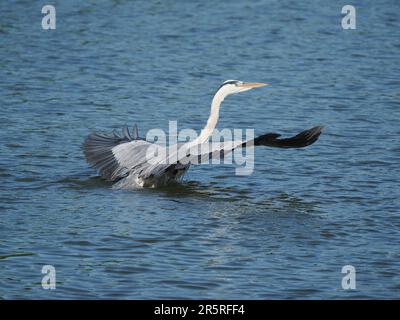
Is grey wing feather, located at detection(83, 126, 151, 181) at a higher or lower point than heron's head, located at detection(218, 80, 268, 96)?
lower

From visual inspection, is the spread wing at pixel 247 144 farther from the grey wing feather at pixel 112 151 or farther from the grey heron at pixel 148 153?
the grey wing feather at pixel 112 151

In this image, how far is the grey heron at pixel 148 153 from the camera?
1099cm

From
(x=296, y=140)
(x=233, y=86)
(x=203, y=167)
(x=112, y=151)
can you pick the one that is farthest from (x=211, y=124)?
(x=296, y=140)

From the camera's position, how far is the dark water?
9062mm

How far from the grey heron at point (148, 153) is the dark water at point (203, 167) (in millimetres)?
205

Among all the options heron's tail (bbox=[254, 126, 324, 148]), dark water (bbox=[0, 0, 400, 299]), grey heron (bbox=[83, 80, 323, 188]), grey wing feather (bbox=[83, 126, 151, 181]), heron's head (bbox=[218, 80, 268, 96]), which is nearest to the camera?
dark water (bbox=[0, 0, 400, 299])

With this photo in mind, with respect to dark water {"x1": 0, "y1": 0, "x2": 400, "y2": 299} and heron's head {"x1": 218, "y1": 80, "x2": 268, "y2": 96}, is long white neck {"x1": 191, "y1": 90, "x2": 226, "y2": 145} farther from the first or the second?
dark water {"x1": 0, "y1": 0, "x2": 400, "y2": 299}

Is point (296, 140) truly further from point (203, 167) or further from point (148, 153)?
point (203, 167)

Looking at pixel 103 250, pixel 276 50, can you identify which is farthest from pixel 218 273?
pixel 276 50

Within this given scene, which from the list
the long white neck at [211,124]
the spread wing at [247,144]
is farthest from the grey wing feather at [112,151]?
the spread wing at [247,144]

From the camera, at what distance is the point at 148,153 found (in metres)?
11.9

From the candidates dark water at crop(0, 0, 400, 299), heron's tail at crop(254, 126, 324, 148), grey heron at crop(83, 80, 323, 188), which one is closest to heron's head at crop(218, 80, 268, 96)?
grey heron at crop(83, 80, 323, 188)

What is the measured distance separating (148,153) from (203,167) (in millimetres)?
1308

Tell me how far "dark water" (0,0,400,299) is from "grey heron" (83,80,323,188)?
0.21 m
